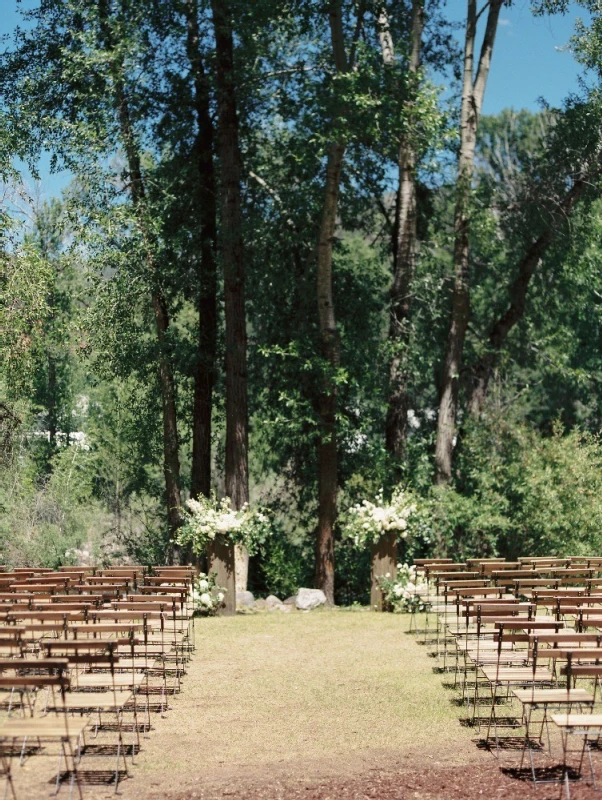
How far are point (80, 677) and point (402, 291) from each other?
13.1 metres

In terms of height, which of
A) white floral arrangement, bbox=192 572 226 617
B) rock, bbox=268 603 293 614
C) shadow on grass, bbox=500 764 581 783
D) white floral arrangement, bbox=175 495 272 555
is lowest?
shadow on grass, bbox=500 764 581 783

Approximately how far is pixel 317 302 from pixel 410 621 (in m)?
6.70

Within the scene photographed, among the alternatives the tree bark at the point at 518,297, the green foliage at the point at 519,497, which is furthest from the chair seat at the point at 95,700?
the tree bark at the point at 518,297

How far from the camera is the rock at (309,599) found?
17.7 m

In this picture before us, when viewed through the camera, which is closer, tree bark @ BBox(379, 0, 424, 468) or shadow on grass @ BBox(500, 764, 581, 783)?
shadow on grass @ BBox(500, 764, 581, 783)

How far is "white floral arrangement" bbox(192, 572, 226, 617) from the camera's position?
15.3 metres

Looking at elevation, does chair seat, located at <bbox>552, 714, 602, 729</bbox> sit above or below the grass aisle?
above

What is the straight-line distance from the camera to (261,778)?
7.52 m

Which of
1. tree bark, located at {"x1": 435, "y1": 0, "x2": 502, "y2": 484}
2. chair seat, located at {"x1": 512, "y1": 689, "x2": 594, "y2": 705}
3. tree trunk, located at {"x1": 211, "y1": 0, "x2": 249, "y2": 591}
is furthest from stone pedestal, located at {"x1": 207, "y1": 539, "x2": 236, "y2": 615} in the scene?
chair seat, located at {"x1": 512, "y1": 689, "x2": 594, "y2": 705}

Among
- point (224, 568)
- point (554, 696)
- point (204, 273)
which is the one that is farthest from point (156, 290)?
point (554, 696)

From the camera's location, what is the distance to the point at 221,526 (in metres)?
15.6

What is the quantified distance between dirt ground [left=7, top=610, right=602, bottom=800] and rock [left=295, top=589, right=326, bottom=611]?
4166 millimetres

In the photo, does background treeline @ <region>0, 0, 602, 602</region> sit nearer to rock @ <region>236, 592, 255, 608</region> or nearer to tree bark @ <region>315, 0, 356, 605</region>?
tree bark @ <region>315, 0, 356, 605</region>

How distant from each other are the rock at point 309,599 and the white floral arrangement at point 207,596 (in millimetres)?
1947
